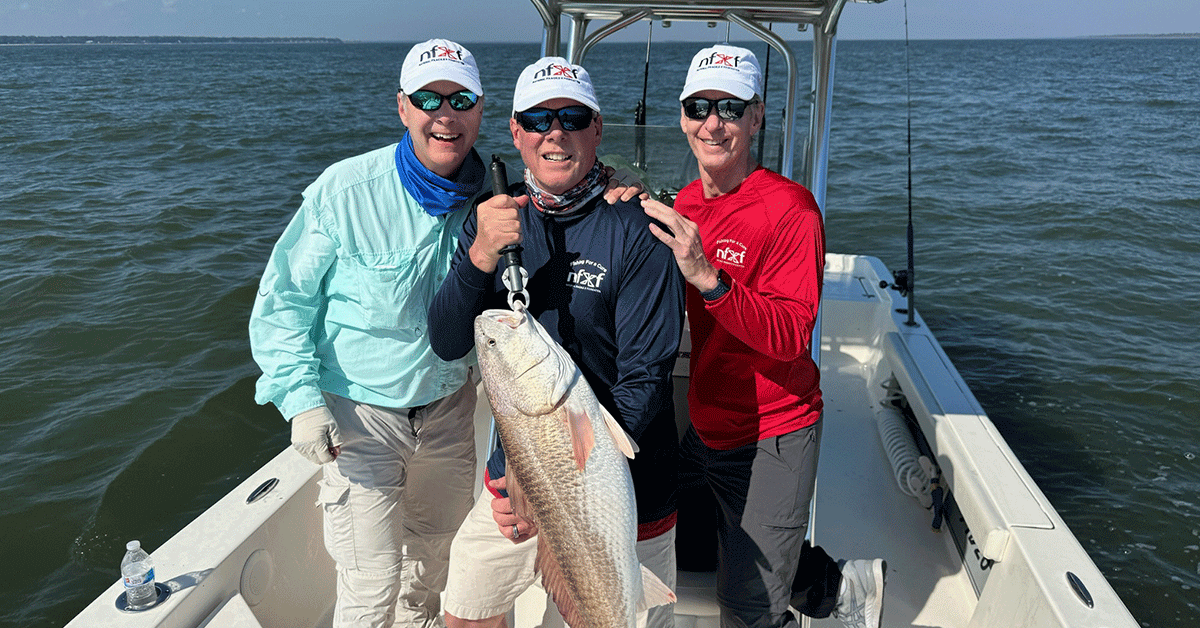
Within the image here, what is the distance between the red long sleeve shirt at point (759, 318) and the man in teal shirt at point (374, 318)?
3.06 ft

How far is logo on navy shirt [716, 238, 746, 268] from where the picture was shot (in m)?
2.63

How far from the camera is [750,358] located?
106 inches

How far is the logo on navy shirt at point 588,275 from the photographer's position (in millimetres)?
2355

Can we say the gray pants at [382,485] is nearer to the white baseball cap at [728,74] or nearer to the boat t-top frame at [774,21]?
the white baseball cap at [728,74]

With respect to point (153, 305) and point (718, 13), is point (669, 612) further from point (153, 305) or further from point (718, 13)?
point (153, 305)

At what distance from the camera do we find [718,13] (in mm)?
3830

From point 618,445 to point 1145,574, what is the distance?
6239mm

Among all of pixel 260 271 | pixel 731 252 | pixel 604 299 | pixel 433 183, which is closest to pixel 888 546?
pixel 731 252

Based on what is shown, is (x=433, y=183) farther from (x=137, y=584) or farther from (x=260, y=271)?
(x=260, y=271)

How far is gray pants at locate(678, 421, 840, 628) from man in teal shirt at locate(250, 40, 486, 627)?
1131 millimetres

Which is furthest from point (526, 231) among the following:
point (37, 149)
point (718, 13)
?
point (37, 149)

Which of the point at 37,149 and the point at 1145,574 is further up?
the point at 37,149

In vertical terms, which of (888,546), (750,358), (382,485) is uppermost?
(750,358)

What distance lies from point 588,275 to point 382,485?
50.9 inches
